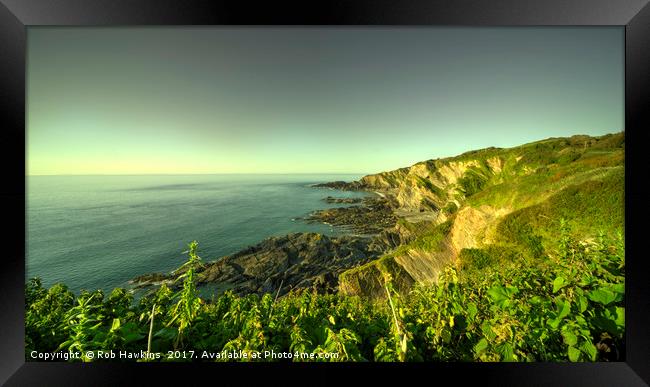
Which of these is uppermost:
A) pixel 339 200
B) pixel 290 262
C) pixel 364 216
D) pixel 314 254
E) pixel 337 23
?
pixel 337 23

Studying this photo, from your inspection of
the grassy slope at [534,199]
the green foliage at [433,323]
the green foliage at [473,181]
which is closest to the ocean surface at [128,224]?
the green foliage at [433,323]

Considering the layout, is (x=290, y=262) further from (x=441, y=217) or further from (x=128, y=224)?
(x=441, y=217)

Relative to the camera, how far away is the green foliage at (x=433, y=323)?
5.16ft

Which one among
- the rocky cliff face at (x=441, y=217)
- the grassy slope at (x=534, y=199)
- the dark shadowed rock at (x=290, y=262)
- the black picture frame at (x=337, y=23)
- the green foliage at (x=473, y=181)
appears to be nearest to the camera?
the black picture frame at (x=337, y=23)

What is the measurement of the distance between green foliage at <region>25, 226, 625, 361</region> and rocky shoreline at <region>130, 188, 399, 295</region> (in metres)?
6.84

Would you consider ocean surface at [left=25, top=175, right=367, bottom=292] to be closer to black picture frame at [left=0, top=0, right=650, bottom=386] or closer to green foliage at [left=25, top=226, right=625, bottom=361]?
black picture frame at [left=0, top=0, right=650, bottom=386]

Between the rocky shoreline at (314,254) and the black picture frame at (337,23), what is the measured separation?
6.83 metres

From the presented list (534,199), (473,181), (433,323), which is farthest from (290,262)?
(534,199)

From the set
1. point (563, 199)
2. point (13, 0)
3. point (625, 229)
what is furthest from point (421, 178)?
point (13, 0)

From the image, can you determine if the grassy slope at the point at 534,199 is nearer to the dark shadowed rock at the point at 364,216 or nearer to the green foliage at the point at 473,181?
the green foliage at the point at 473,181

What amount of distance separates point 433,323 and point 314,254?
8598 millimetres

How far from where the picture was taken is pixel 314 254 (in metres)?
10.1

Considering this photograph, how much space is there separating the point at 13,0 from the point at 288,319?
3.85 meters

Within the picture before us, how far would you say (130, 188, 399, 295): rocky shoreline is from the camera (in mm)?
8938
